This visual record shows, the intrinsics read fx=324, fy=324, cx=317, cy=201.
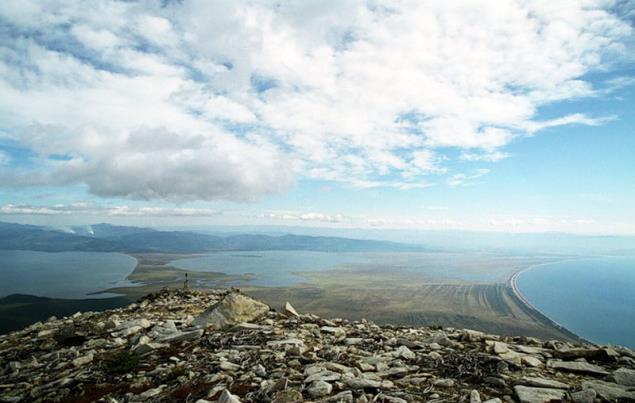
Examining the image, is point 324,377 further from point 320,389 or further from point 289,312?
point 289,312

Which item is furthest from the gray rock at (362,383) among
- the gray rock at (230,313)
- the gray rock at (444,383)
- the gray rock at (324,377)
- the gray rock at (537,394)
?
the gray rock at (230,313)

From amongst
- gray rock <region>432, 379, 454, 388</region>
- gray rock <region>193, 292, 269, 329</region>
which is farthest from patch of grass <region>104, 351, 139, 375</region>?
gray rock <region>432, 379, 454, 388</region>

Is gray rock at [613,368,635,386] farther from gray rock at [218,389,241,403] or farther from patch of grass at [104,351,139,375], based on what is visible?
patch of grass at [104,351,139,375]

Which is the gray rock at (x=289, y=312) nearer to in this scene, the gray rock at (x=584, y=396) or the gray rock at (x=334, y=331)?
the gray rock at (x=334, y=331)

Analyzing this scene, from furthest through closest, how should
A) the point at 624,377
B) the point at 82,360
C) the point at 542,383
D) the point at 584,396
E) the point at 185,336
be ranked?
the point at 185,336 < the point at 82,360 < the point at 624,377 < the point at 542,383 < the point at 584,396

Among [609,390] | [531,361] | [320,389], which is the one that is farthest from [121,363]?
[609,390]

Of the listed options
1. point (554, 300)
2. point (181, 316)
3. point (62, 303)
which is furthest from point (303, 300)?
point (181, 316)
